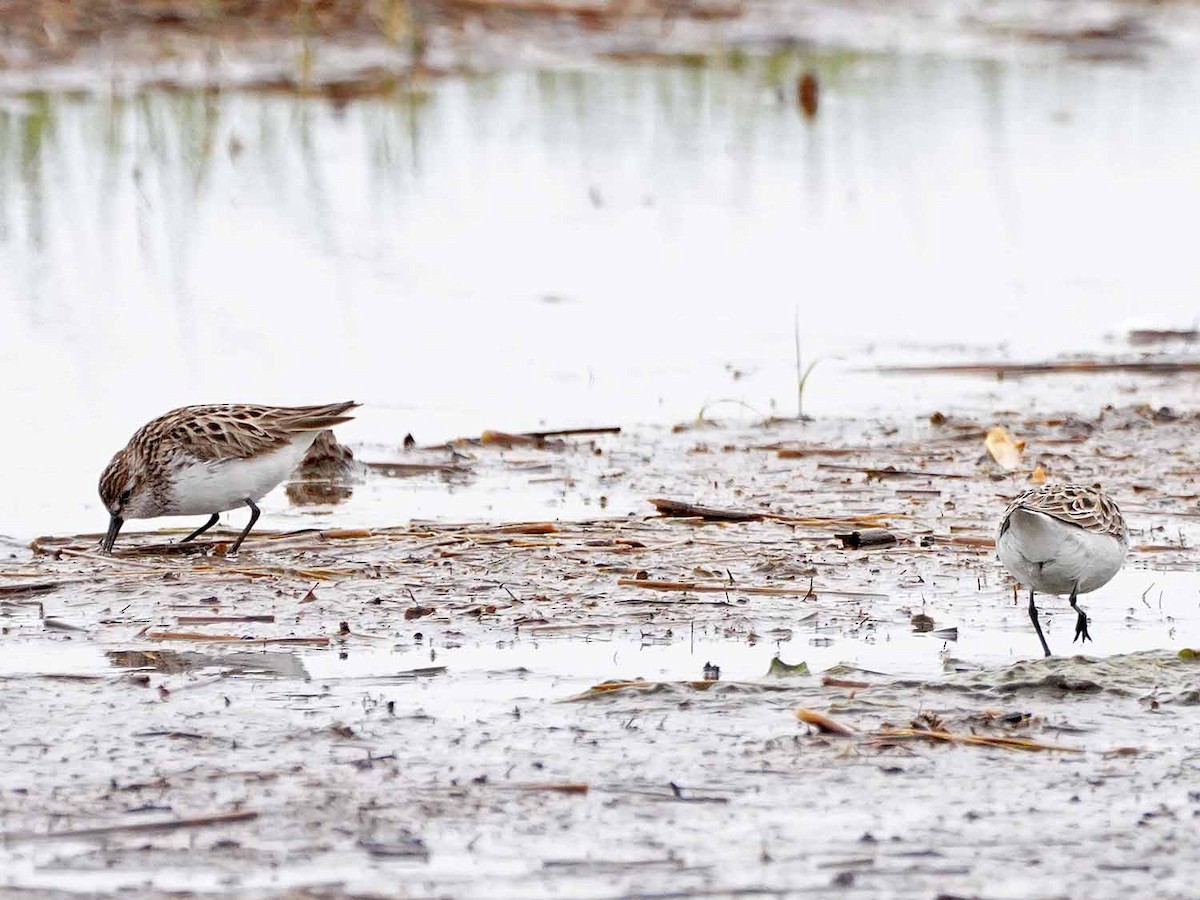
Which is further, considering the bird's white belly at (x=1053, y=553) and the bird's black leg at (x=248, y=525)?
the bird's black leg at (x=248, y=525)

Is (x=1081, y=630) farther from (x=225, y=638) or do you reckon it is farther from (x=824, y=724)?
(x=225, y=638)

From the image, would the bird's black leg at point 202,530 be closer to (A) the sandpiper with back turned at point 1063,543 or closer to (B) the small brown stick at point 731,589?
(B) the small brown stick at point 731,589

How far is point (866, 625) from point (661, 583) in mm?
816

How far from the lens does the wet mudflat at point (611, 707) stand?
5188 mm

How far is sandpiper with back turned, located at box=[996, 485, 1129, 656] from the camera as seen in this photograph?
719 centimetres

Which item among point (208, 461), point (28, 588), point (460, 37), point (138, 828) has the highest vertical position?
point (460, 37)

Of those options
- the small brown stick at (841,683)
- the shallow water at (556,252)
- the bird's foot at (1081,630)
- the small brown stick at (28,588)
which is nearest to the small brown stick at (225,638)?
the small brown stick at (28,588)

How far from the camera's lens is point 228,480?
895cm

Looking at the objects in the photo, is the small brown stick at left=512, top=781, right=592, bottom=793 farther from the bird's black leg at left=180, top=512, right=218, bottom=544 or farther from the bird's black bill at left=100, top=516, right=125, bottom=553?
the bird's black leg at left=180, top=512, right=218, bottom=544

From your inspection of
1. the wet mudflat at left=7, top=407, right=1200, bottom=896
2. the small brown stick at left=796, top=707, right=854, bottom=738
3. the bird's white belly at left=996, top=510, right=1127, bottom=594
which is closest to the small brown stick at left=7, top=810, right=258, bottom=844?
the wet mudflat at left=7, top=407, right=1200, bottom=896

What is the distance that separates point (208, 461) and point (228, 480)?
0.37 feet

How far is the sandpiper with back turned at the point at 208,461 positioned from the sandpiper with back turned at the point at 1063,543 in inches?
122

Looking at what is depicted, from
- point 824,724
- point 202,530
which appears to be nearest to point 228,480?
point 202,530

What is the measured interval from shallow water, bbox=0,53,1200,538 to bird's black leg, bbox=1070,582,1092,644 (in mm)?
2660
